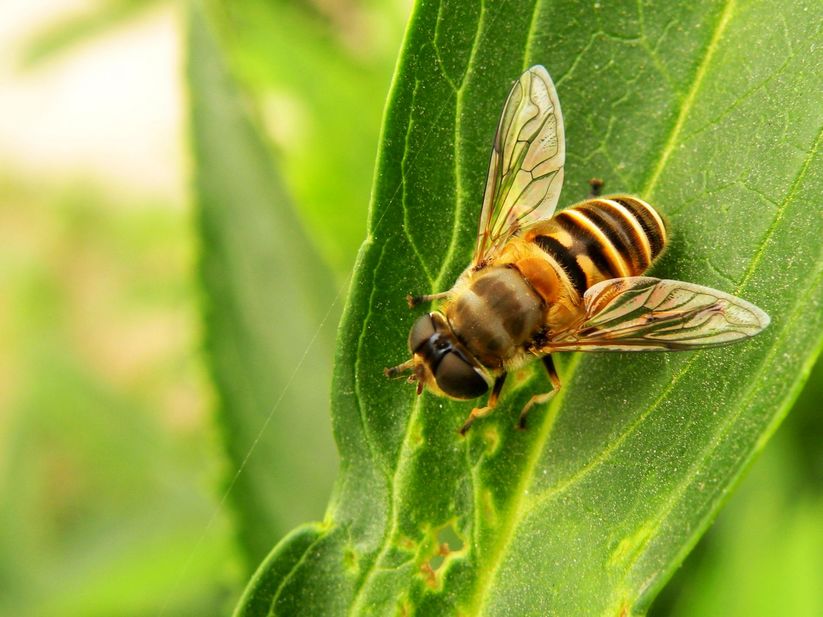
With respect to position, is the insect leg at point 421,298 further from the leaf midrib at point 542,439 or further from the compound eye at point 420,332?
the leaf midrib at point 542,439

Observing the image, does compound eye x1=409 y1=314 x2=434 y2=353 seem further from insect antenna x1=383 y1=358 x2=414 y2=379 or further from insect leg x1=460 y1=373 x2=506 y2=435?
insect leg x1=460 y1=373 x2=506 y2=435

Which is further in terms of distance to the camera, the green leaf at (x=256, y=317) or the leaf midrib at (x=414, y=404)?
the green leaf at (x=256, y=317)

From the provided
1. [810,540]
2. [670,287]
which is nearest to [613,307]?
[670,287]

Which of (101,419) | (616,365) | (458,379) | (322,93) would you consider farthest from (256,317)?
(101,419)

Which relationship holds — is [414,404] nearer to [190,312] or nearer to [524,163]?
[524,163]

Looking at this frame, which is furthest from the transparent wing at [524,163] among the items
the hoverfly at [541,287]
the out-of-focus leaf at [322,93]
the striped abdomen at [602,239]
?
the out-of-focus leaf at [322,93]

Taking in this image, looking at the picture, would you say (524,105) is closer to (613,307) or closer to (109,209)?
(613,307)
